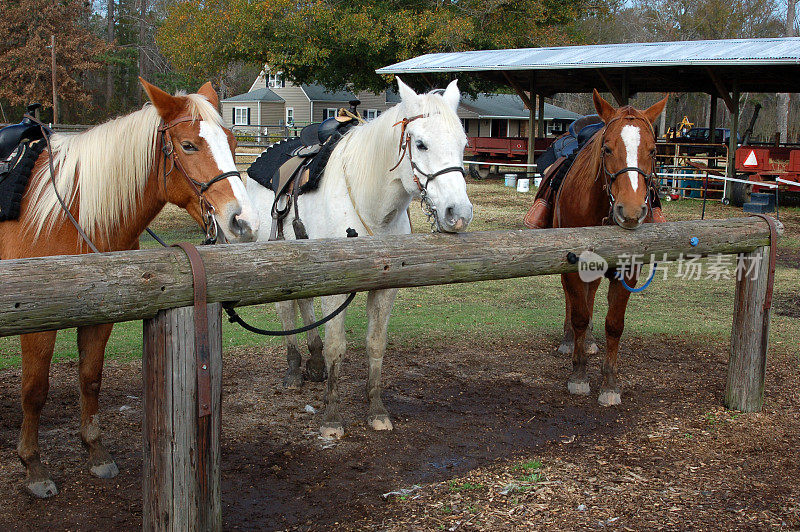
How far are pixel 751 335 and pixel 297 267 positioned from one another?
11.4 ft

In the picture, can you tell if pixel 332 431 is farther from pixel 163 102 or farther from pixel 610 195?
pixel 610 195

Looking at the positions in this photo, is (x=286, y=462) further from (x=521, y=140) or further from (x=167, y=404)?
(x=521, y=140)

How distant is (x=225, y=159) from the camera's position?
3.18 metres

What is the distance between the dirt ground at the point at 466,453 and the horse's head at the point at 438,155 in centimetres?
141

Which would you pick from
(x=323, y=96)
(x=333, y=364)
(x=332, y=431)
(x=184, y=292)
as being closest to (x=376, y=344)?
(x=333, y=364)

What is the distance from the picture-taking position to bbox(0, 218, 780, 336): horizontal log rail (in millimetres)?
2340

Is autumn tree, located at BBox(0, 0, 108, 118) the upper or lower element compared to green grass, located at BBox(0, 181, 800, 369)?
upper

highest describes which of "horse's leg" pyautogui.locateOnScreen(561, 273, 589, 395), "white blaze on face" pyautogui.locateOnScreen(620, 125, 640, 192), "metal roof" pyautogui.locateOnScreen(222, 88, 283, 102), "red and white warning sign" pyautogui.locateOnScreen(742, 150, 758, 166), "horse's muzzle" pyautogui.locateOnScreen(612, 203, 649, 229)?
"metal roof" pyautogui.locateOnScreen(222, 88, 283, 102)

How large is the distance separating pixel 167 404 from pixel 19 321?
59 centimetres

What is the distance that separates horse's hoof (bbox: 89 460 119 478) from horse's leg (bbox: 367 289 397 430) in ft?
5.06

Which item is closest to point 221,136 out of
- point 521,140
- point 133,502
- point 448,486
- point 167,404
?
point 167,404

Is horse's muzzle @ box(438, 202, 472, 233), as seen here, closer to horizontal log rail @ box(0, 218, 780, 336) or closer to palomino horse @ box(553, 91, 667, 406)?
horizontal log rail @ box(0, 218, 780, 336)

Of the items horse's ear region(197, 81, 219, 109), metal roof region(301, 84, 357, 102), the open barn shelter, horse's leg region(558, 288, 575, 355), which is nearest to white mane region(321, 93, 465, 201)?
horse's ear region(197, 81, 219, 109)

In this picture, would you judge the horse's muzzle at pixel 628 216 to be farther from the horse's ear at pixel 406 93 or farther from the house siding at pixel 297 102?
the house siding at pixel 297 102
